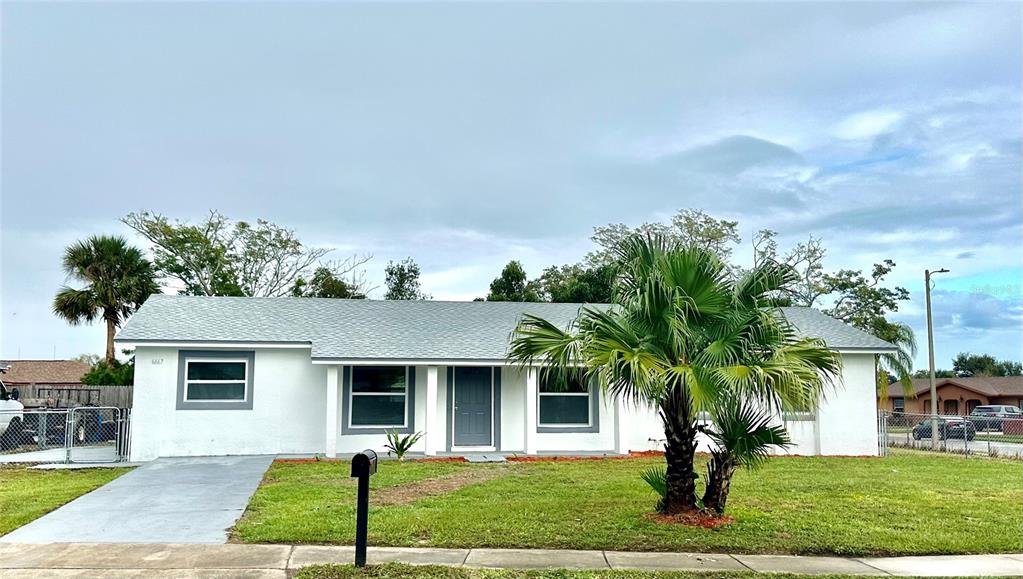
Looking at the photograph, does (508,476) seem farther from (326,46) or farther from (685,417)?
(326,46)

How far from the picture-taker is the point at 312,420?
56.2 ft

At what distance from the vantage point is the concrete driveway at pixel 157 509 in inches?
324

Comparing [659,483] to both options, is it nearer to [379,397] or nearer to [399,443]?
[399,443]

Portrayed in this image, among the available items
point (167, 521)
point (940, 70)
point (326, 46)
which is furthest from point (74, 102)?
point (940, 70)

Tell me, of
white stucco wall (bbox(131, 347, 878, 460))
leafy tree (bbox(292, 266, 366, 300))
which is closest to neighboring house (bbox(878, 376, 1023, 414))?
white stucco wall (bbox(131, 347, 878, 460))

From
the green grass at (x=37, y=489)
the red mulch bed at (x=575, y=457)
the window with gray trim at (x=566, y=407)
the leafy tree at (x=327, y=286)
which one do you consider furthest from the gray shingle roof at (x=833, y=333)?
the leafy tree at (x=327, y=286)

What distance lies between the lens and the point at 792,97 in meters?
17.0

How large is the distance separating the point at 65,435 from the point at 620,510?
1498cm

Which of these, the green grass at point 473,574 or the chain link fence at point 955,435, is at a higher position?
the green grass at point 473,574

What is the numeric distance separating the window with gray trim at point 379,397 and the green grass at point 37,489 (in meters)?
4.97

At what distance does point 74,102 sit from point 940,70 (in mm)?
20240

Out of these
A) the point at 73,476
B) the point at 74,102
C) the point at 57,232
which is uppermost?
the point at 74,102

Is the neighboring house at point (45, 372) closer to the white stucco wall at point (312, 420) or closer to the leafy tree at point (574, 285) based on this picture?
the leafy tree at point (574, 285)

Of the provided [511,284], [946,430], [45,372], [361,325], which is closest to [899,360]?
[946,430]
